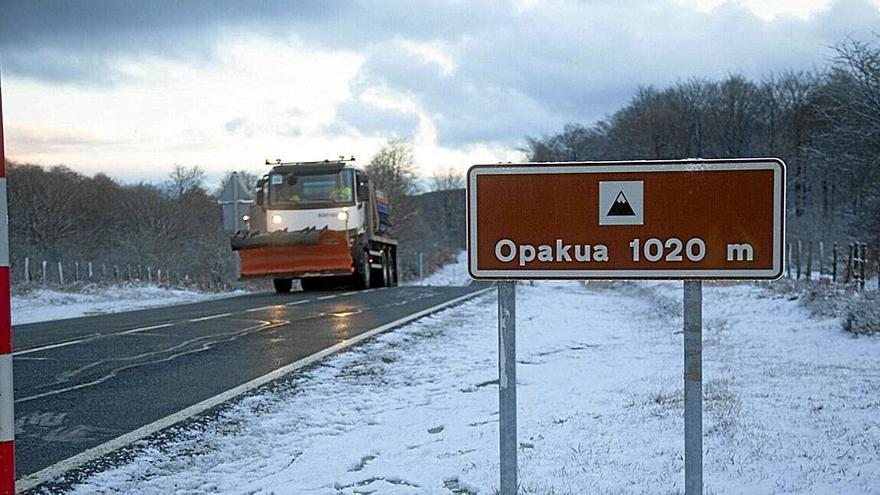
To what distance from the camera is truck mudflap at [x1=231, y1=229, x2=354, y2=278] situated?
21.9 m

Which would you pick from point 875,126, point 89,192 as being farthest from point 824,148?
point 89,192

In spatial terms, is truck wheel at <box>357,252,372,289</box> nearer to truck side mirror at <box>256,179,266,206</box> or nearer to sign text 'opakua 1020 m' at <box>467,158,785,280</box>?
truck side mirror at <box>256,179,266,206</box>

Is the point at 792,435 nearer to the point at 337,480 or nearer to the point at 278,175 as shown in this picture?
the point at 337,480

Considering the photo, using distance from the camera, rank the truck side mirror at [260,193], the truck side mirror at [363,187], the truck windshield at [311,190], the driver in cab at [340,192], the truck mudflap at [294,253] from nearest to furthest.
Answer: the truck mudflap at [294,253] → the truck windshield at [311,190] → the driver in cab at [340,192] → the truck side mirror at [260,193] → the truck side mirror at [363,187]

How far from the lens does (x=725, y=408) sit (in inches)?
226

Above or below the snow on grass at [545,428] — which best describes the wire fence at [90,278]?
below

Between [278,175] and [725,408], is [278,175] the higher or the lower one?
the higher one

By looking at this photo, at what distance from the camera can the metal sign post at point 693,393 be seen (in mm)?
3166

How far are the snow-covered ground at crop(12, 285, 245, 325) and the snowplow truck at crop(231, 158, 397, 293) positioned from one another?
88.1 inches

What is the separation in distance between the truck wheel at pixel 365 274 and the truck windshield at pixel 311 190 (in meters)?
2.31

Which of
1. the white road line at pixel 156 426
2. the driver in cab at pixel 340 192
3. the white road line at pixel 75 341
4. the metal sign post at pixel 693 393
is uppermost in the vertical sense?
the driver in cab at pixel 340 192

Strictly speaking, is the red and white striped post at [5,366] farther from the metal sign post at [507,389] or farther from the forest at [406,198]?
the forest at [406,198]

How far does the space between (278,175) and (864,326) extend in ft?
54.8

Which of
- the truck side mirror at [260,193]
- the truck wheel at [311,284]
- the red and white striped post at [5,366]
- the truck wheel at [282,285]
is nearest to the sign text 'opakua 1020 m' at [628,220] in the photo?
the red and white striped post at [5,366]
